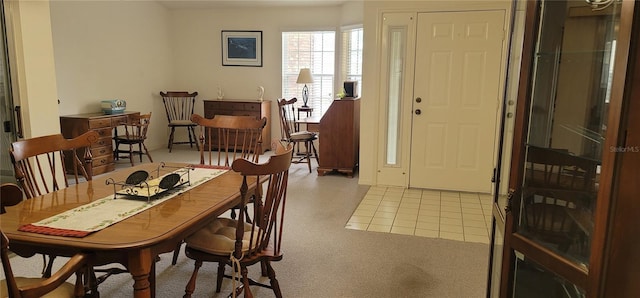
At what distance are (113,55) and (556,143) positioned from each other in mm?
6413

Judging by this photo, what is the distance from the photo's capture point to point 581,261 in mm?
1146

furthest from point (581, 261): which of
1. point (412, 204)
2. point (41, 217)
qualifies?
point (412, 204)

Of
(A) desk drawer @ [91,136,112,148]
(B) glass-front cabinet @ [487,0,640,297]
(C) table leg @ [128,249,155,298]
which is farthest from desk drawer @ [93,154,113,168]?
(B) glass-front cabinet @ [487,0,640,297]

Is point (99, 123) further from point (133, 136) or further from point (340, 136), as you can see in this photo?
point (340, 136)

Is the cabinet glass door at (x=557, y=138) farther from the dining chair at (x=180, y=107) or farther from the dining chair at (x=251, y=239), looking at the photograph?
the dining chair at (x=180, y=107)

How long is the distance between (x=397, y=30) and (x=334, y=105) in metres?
1.21

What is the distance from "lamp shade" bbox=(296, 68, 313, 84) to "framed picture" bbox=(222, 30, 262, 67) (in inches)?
39.0

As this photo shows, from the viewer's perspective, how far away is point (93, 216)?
176 centimetres

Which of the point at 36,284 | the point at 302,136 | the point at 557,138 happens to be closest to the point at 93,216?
the point at 36,284

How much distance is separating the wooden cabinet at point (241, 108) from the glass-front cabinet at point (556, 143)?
5.64 meters

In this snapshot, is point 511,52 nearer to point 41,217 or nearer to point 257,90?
point 41,217

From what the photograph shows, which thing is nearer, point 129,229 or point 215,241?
point 129,229

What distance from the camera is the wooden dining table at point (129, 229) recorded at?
1.53 m

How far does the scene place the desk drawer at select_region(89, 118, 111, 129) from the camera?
5254 mm
